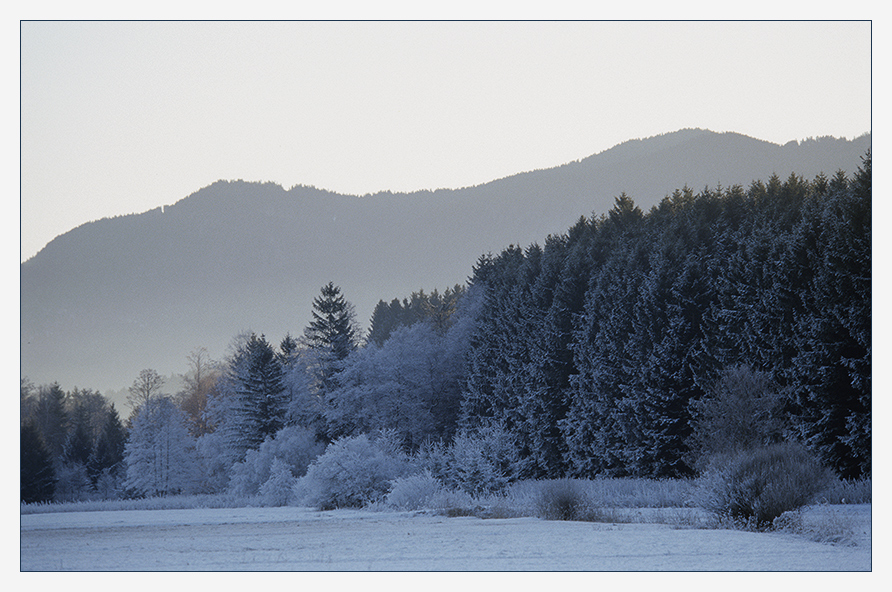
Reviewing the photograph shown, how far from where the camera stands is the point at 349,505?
25250mm

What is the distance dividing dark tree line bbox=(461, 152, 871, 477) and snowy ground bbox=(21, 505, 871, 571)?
5052mm

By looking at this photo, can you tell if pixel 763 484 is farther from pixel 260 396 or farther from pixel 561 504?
pixel 260 396

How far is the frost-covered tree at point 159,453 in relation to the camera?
37188mm

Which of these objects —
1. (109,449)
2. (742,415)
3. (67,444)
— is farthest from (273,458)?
(742,415)

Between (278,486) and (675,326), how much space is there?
15034 mm

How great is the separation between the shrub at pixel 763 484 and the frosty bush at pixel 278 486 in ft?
63.3

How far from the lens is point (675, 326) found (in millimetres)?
28688

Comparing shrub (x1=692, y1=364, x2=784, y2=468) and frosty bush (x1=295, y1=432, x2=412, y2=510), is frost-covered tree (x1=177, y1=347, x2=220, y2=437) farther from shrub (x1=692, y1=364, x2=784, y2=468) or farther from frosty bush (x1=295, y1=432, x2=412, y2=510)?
shrub (x1=692, y1=364, x2=784, y2=468)

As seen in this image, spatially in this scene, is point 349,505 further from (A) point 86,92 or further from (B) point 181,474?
(B) point 181,474

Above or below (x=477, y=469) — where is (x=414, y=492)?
below
